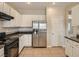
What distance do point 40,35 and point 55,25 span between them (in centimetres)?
105

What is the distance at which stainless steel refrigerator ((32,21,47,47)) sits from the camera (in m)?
8.04

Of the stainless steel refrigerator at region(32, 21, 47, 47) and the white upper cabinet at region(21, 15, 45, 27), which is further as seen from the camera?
the white upper cabinet at region(21, 15, 45, 27)

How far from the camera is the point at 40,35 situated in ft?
26.5

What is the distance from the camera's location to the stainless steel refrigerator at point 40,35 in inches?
316

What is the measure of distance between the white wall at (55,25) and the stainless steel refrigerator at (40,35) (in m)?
0.23

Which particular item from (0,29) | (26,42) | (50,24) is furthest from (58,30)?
(0,29)

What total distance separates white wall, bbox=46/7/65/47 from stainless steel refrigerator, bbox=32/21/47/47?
23 cm

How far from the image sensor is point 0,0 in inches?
34.5

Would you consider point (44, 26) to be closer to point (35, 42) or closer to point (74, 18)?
point (35, 42)

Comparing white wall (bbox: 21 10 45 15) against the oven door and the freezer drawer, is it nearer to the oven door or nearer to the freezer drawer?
the freezer drawer

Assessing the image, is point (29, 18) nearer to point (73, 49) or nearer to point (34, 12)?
point (34, 12)

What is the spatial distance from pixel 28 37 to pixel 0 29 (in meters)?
2.90

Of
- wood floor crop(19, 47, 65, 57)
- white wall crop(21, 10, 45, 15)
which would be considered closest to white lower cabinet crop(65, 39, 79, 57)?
wood floor crop(19, 47, 65, 57)

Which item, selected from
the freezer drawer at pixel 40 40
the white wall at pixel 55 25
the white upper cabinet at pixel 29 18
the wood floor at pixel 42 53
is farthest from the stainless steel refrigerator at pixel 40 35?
the wood floor at pixel 42 53
